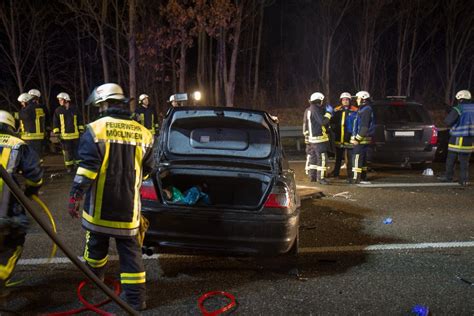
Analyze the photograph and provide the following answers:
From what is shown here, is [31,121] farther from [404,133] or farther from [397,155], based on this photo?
[404,133]

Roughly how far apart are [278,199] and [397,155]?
20.4 feet

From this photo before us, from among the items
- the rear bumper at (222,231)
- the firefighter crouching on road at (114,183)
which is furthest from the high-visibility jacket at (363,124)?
the firefighter crouching on road at (114,183)

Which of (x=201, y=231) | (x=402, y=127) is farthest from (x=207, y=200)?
(x=402, y=127)

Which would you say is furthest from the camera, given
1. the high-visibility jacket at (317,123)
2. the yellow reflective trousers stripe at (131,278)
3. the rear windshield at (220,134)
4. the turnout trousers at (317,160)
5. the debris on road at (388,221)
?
the turnout trousers at (317,160)

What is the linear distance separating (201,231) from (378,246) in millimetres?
2337

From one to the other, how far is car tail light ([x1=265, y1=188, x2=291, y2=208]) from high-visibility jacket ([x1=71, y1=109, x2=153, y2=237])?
125 centimetres

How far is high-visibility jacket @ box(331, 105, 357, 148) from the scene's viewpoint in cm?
893

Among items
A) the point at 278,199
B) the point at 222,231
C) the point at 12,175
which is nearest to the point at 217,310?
the point at 222,231

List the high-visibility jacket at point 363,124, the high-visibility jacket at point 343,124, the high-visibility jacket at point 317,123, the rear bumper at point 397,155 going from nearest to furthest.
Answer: the high-visibility jacket at point 317,123 → the high-visibility jacket at point 363,124 → the high-visibility jacket at point 343,124 → the rear bumper at point 397,155

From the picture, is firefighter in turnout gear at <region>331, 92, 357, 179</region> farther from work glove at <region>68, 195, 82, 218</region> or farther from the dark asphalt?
work glove at <region>68, 195, 82, 218</region>

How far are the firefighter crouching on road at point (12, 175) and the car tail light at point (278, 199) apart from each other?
2029 millimetres

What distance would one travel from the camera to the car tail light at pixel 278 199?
13.6 feet

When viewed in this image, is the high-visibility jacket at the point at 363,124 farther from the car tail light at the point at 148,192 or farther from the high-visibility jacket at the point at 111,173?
the high-visibility jacket at the point at 111,173

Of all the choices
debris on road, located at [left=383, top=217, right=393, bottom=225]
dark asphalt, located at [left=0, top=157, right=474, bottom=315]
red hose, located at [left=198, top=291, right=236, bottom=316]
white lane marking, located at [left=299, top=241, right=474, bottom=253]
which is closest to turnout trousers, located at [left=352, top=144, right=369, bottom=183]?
dark asphalt, located at [left=0, top=157, right=474, bottom=315]
